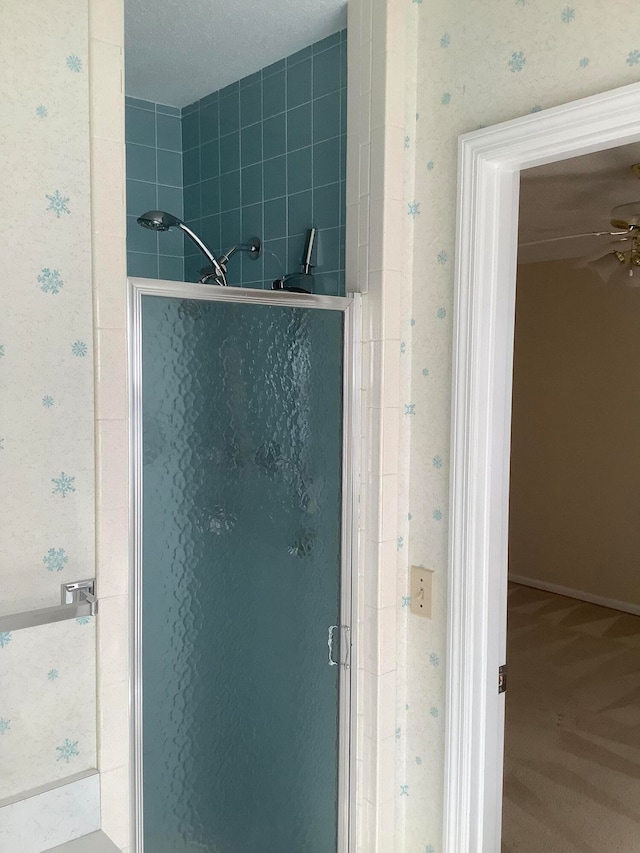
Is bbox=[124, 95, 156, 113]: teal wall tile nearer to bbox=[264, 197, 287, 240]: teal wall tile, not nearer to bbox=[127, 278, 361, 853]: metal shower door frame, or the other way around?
bbox=[264, 197, 287, 240]: teal wall tile

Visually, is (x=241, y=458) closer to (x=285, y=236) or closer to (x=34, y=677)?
(x=34, y=677)

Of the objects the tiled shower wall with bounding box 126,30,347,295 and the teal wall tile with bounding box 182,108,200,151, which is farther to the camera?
the teal wall tile with bounding box 182,108,200,151

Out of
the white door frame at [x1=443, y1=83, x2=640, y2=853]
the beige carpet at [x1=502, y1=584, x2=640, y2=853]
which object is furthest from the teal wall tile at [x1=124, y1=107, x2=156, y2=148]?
the beige carpet at [x1=502, y1=584, x2=640, y2=853]

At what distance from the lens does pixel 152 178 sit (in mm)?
2582

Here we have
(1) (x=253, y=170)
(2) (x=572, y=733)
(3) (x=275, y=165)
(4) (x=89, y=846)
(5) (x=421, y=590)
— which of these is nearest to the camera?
(4) (x=89, y=846)

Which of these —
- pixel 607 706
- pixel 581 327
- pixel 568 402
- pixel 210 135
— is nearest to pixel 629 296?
pixel 581 327

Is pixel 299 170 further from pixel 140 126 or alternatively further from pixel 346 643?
pixel 346 643

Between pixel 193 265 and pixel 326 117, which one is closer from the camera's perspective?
pixel 326 117

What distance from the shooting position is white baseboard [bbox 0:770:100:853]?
4.12 ft

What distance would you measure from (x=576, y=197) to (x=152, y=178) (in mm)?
2231

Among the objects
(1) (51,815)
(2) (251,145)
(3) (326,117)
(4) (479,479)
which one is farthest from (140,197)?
(1) (51,815)

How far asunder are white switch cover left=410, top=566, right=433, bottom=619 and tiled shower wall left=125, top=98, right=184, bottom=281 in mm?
1491

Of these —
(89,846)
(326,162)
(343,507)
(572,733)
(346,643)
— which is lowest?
(572,733)

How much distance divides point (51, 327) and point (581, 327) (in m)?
4.69
